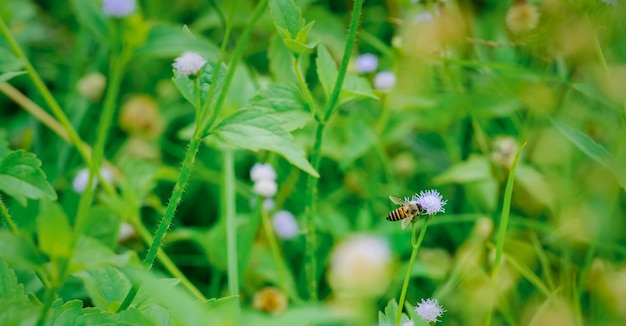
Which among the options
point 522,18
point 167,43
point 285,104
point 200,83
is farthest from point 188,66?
point 522,18

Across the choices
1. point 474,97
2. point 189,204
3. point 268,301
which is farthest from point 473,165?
point 189,204

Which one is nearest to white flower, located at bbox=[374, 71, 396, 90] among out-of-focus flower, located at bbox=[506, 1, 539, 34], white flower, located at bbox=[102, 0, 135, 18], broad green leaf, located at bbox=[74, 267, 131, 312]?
out-of-focus flower, located at bbox=[506, 1, 539, 34]

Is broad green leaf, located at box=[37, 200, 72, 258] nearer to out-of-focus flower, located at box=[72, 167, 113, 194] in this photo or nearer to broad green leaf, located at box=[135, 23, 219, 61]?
out-of-focus flower, located at box=[72, 167, 113, 194]

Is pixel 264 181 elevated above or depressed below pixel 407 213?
above

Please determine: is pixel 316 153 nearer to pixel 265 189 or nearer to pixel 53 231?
pixel 265 189

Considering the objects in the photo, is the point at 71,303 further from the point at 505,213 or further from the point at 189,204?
the point at 189,204

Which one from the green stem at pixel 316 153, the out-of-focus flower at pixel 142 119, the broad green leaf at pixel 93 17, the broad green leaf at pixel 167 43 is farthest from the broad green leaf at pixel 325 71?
the out-of-focus flower at pixel 142 119
